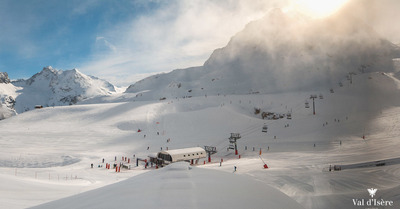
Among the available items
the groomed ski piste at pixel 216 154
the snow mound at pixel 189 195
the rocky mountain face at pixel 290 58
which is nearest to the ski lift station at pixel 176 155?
the groomed ski piste at pixel 216 154

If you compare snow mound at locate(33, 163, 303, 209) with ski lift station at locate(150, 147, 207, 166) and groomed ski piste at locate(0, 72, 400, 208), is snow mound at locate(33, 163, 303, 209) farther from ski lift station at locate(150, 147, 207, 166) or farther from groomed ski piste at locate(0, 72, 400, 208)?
ski lift station at locate(150, 147, 207, 166)

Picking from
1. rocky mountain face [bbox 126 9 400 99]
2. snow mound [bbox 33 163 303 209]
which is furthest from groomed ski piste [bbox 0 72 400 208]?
rocky mountain face [bbox 126 9 400 99]

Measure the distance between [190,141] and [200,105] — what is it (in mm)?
22881

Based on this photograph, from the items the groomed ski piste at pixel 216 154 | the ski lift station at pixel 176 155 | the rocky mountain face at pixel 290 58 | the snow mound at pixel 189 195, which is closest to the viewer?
the snow mound at pixel 189 195

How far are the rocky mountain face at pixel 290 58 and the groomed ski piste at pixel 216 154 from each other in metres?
27.7

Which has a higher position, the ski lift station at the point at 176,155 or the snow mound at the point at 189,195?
the snow mound at the point at 189,195

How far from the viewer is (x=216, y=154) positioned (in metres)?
34.7

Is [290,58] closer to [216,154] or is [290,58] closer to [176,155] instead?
→ [216,154]

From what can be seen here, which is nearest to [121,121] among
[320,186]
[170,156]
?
[170,156]

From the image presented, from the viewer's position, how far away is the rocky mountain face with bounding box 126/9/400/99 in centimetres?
9150

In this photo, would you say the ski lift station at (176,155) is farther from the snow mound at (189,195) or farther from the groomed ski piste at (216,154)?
the snow mound at (189,195)

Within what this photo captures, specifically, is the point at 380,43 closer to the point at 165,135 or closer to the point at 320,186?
the point at 165,135

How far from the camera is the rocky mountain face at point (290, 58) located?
91500mm

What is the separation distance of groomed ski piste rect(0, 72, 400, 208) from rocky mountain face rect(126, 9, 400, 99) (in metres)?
27.7
